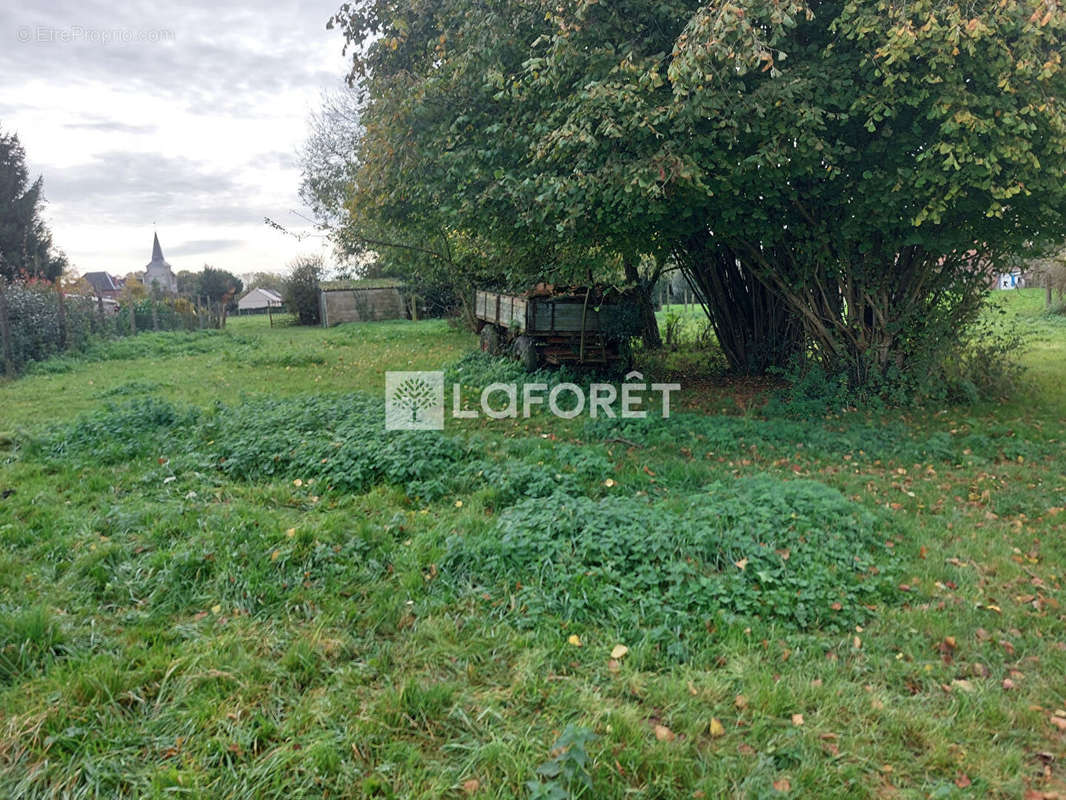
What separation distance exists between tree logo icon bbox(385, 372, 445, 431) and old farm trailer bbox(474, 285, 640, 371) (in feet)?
4.96

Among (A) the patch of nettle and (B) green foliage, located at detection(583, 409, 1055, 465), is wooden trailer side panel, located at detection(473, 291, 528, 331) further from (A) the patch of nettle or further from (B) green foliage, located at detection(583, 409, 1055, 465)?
(A) the patch of nettle

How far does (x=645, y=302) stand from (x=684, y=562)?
24.6 feet

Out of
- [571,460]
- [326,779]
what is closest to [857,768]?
[326,779]

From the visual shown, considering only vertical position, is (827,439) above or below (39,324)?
below

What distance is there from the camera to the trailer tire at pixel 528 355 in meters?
9.99

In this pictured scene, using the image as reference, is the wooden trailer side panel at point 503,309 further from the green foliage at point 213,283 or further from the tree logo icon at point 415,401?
the green foliage at point 213,283

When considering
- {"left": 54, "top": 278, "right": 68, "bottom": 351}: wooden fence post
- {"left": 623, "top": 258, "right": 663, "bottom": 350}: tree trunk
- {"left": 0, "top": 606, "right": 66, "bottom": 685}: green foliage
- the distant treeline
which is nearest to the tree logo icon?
{"left": 623, "top": 258, "right": 663, "bottom": 350}: tree trunk

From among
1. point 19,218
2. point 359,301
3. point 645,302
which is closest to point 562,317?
point 645,302

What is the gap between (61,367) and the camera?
1225 centimetres

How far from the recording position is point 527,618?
3293 millimetres

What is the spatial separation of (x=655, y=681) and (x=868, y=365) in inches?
266

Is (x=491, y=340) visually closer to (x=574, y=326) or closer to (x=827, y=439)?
(x=574, y=326)

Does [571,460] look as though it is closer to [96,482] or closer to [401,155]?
[96,482]

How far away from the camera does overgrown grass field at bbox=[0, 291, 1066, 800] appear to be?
2.39m
